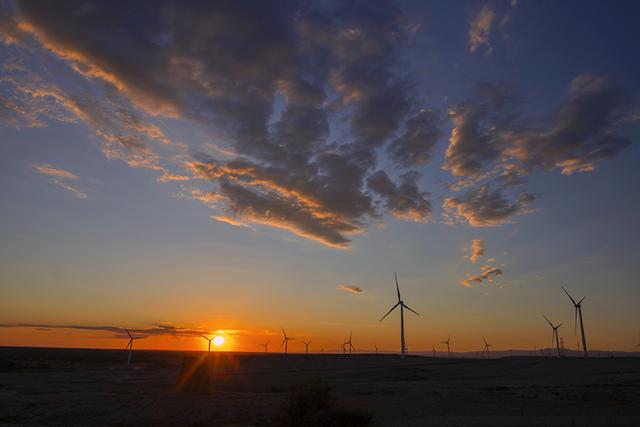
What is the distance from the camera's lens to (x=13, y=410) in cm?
3472

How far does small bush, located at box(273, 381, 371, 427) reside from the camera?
25.3 m

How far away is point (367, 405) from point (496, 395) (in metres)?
13.7

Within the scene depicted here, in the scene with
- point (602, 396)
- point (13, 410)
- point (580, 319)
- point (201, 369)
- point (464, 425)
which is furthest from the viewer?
point (580, 319)

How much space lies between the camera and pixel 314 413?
83.5 ft

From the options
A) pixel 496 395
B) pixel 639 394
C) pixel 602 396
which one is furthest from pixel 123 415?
pixel 639 394

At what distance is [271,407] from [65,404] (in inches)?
667

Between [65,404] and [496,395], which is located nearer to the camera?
[65,404]

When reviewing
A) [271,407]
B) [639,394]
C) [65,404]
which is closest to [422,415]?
[271,407]

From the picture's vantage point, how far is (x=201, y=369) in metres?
43.0

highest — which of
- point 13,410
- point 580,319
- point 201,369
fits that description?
point 580,319

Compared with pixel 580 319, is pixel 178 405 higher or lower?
lower

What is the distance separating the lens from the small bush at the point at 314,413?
2531 cm

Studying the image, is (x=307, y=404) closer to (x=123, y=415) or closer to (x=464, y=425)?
(x=464, y=425)

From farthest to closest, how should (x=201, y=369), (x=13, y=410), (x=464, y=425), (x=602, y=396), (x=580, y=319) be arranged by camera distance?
(x=580, y=319) → (x=201, y=369) → (x=602, y=396) → (x=13, y=410) → (x=464, y=425)
